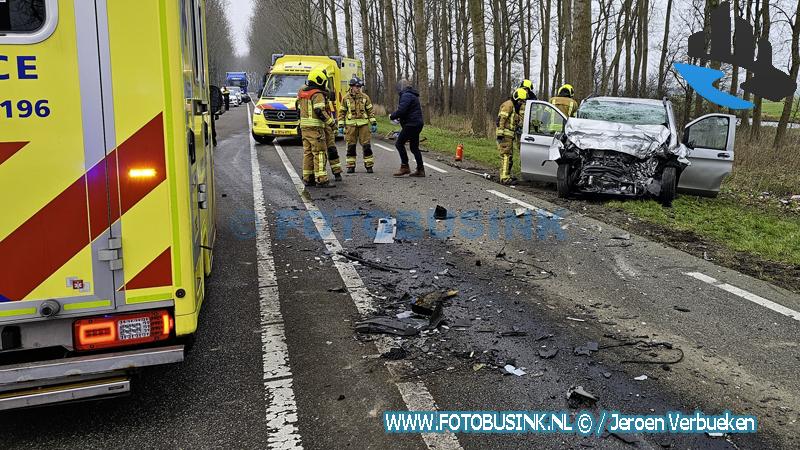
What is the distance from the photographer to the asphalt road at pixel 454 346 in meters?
3.31

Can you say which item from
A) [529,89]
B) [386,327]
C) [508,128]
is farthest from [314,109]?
[386,327]

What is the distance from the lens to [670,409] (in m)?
3.52

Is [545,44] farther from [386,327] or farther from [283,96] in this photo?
[386,327]

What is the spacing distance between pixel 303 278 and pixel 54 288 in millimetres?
3074

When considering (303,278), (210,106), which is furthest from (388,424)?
(210,106)

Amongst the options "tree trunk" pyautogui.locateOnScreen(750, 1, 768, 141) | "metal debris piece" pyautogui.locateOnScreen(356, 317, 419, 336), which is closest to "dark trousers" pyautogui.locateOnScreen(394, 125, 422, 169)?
"metal debris piece" pyautogui.locateOnScreen(356, 317, 419, 336)

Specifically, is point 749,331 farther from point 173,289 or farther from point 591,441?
point 173,289

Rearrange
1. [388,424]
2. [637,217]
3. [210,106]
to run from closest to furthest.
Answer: [388,424]
[210,106]
[637,217]

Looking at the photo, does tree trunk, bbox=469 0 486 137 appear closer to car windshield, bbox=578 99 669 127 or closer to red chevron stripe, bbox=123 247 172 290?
car windshield, bbox=578 99 669 127

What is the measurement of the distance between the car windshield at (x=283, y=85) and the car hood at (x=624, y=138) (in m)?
11.1

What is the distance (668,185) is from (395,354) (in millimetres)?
6717

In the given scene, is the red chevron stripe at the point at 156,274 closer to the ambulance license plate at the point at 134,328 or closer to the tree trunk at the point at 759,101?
the ambulance license plate at the point at 134,328

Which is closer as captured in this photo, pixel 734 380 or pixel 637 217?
pixel 734 380

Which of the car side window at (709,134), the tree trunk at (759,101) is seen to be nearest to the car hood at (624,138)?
the car side window at (709,134)
